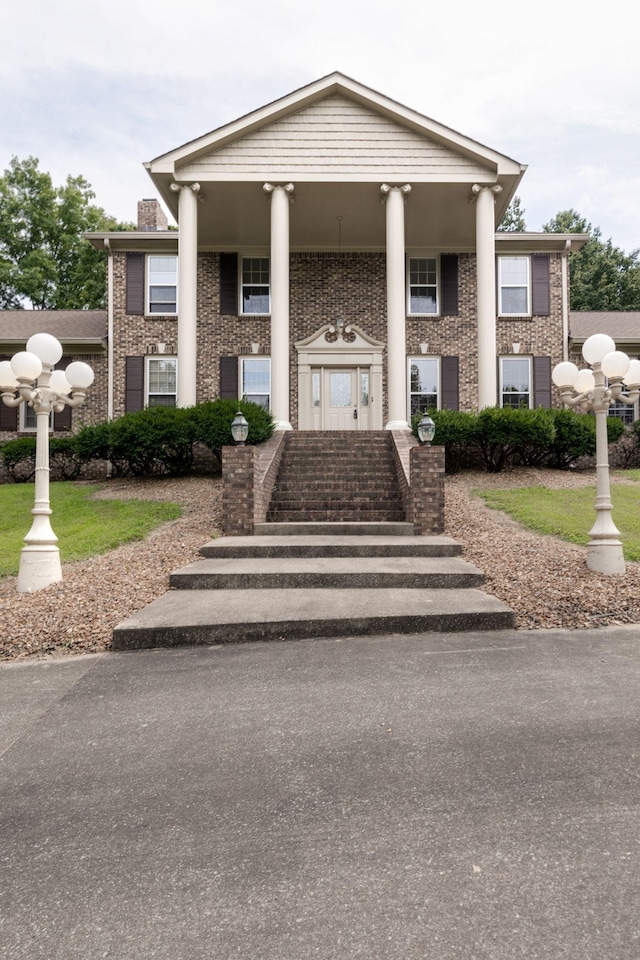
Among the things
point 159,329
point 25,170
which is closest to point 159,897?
point 159,329

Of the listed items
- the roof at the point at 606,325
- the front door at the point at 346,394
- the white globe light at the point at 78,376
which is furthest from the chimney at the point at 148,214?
the roof at the point at 606,325

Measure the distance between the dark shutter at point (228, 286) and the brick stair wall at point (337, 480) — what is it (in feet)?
19.5

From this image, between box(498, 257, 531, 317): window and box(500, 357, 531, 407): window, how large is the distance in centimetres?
138

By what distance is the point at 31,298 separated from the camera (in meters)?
28.8

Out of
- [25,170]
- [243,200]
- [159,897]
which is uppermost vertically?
[25,170]

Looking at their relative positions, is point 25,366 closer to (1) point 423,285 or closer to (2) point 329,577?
(2) point 329,577

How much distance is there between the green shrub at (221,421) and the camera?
11.4 m

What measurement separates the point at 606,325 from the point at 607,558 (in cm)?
1446

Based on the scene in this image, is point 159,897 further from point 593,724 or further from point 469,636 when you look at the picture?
point 469,636

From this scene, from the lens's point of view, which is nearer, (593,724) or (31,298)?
(593,724)

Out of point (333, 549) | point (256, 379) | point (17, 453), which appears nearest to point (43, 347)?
point (333, 549)

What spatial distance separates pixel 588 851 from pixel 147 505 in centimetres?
908

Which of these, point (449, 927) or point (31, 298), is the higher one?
point (31, 298)

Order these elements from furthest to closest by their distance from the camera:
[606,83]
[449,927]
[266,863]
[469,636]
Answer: [606,83]
[469,636]
[266,863]
[449,927]
